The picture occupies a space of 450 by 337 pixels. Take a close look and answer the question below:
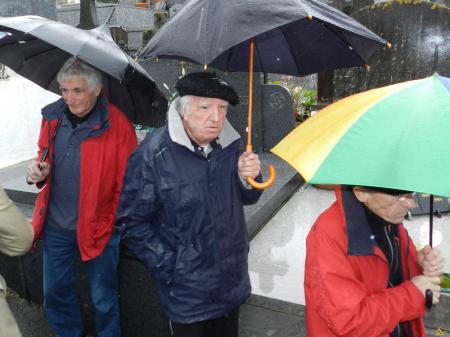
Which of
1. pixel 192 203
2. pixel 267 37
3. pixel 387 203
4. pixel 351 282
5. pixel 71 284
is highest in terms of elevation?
pixel 267 37

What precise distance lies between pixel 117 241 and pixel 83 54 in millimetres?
1285

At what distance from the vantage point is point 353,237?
1724mm

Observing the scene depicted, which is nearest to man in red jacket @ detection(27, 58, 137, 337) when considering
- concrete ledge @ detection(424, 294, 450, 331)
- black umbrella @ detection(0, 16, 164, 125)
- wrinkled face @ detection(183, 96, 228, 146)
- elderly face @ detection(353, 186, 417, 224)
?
black umbrella @ detection(0, 16, 164, 125)

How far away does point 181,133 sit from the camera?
2299 mm

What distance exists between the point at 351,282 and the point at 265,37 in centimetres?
171

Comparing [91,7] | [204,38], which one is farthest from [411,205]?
[91,7]

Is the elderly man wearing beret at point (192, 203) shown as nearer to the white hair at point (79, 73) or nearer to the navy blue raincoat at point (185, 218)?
the navy blue raincoat at point (185, 218)

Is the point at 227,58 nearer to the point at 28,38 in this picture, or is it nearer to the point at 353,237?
the point at 28,38

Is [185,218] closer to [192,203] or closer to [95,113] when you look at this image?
[192,203]

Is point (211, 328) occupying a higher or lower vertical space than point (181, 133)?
lower

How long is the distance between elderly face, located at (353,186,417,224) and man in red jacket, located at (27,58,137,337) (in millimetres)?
1643

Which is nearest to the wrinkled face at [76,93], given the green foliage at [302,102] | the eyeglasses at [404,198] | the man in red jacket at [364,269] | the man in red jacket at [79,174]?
the man in red jacket at [79,174]

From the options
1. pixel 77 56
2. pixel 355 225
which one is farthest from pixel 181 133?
pixel 355 225

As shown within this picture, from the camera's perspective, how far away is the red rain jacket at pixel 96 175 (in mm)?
2842
